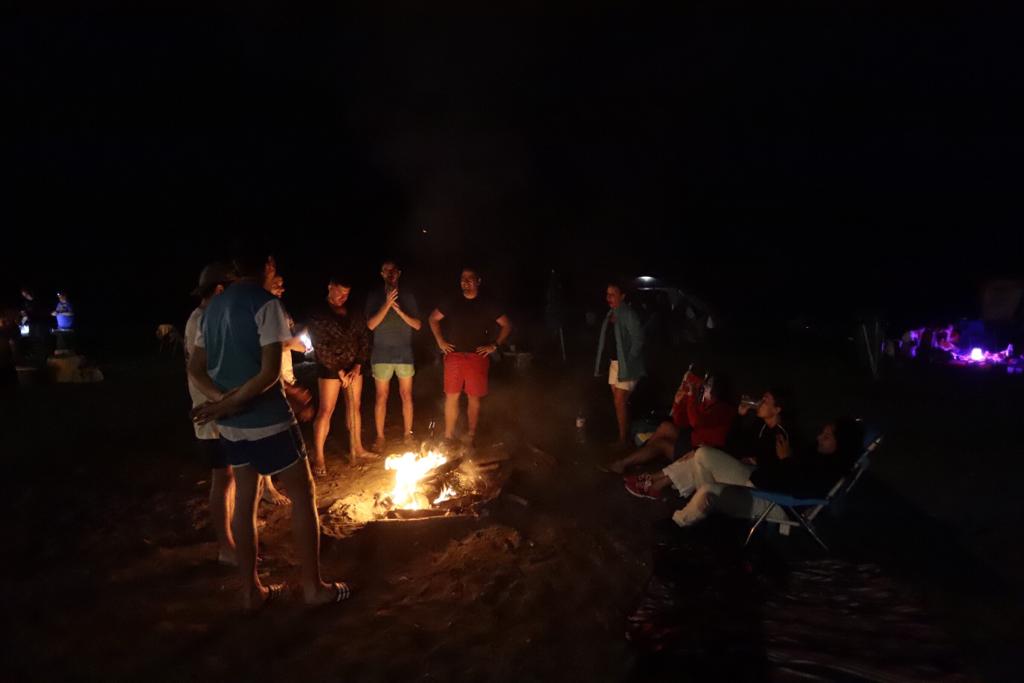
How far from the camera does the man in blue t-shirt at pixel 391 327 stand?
6.16 metres

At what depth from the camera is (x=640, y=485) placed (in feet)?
17.6

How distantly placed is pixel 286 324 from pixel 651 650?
8.45ft

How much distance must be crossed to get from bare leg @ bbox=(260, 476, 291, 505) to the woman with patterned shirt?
0.69 meters

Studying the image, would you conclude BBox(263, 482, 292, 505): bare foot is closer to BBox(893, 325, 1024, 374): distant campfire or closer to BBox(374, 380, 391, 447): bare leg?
BBox(374, 380, 391, 447): bare leg

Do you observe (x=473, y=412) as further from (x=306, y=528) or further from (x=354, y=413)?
(x=306, y=528)

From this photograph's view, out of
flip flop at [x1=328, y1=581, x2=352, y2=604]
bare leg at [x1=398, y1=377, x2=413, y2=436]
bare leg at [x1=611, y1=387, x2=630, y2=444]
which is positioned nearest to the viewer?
flip flop at [x1=328, y1=581, x2=352, y2=604]

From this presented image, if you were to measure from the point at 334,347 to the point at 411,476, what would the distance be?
1415mm

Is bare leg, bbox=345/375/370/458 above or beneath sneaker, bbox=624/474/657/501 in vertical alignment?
above

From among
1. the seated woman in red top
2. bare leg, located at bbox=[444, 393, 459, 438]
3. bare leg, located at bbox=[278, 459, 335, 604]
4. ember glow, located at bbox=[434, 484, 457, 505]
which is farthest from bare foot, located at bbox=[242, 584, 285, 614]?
the seated woman in red top

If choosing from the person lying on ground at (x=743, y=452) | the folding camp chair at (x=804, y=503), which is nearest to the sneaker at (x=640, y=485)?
the person lying on ground at (x=743, y=452)

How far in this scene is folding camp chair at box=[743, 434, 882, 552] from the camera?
4.21m

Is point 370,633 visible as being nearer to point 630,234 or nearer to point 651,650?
point 651,650

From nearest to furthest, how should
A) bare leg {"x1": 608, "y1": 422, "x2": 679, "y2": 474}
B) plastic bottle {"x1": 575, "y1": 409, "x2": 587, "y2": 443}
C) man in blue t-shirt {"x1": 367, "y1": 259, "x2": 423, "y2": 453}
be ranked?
bare leg {"x1": 608, "y1": 422, "x2": 679, "y2": 474}, man in blue t-shirt {"x1": 367, "y1": 259, "x2": 423, "y2": 453}, plastic bottle {"x1": 575, "y1": 409, "x2": 587, "y2": 443}

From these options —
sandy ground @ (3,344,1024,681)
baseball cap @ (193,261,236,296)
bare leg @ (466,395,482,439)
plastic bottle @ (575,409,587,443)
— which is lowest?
sandy ground @ (3,344,1024,681)
